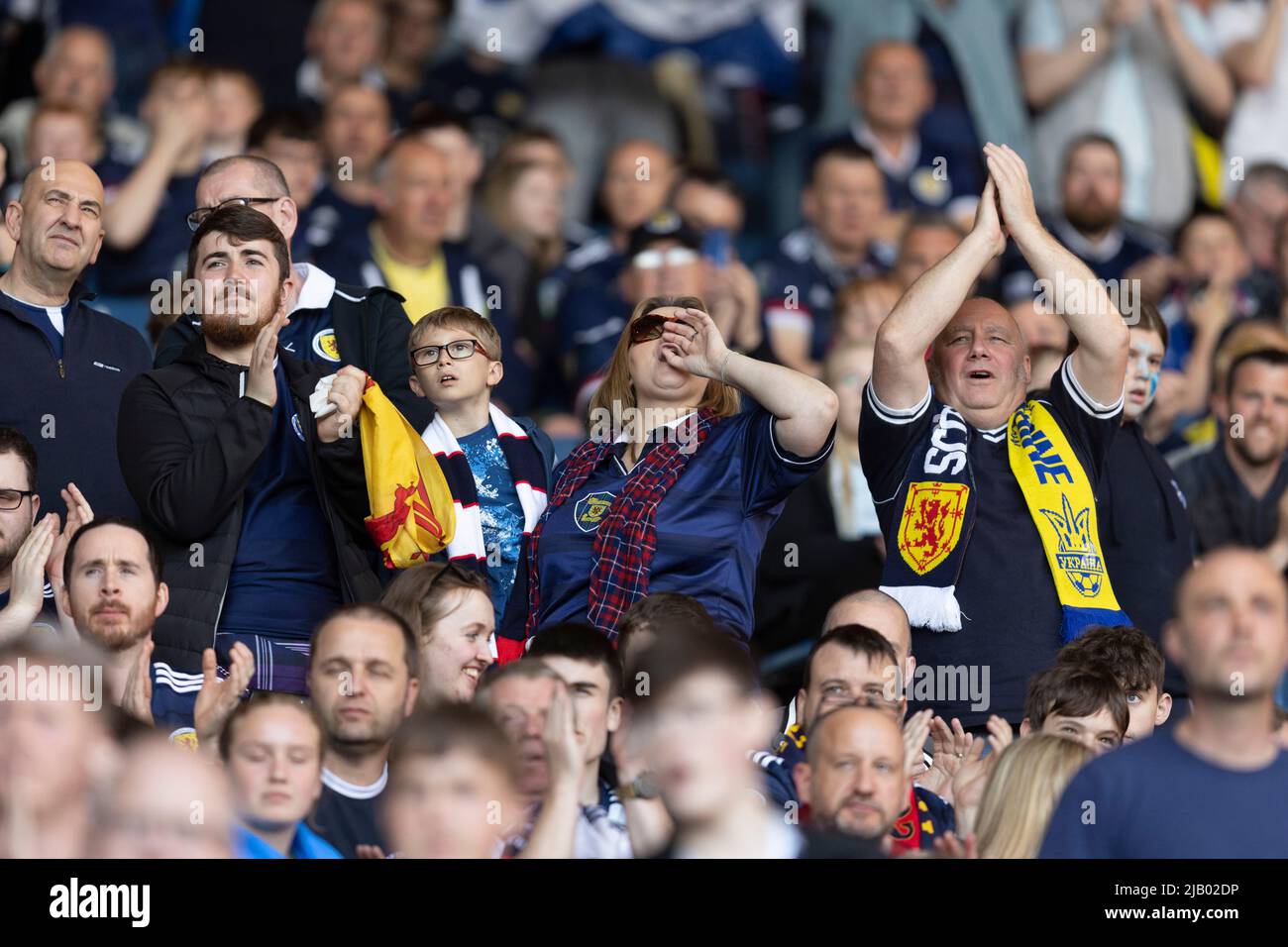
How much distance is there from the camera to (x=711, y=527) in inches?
224

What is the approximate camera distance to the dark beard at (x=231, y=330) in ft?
18.9

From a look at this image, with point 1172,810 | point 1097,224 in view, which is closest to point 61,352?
point 1172,810

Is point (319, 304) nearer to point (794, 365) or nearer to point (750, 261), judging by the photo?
point (794, 365)

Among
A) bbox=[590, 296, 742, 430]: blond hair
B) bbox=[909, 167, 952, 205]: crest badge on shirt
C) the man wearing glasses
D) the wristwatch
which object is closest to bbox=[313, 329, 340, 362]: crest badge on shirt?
the man wearing glasses

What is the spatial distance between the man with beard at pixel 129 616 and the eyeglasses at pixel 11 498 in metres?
0.34

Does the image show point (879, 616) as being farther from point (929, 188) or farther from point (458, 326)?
point (929, 188)

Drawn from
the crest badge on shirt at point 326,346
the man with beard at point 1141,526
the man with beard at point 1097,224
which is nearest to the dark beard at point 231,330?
the crest badge on shirt at point 326,346

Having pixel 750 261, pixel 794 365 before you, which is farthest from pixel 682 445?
pixel 750 261

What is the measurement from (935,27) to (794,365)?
99.1 inches

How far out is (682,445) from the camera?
5801 mm

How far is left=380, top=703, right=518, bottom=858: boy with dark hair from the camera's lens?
13.4 ft

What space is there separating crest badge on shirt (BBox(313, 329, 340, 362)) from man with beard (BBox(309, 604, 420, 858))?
1306 millimetres

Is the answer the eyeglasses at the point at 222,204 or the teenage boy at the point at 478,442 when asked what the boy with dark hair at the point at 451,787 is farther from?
the eyeglasses at the point at 222,204

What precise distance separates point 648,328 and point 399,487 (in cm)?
87
